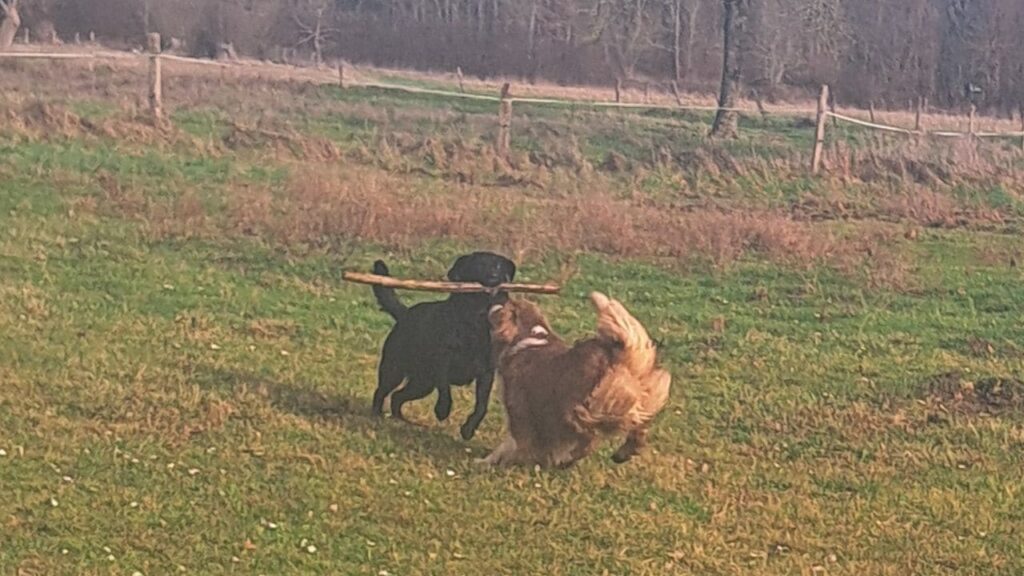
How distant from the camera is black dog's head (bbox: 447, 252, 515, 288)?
23.5 ft

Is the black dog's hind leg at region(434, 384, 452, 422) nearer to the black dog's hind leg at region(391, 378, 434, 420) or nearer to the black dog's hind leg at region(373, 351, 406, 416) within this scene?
the black dog's hind leg at region(391, 378, 434, 420)

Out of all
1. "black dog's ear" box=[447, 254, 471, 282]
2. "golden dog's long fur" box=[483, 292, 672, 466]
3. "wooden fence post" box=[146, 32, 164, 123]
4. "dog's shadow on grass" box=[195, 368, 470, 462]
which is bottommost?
"dog's shadow on grass" box=[195, 368, 470, 462]

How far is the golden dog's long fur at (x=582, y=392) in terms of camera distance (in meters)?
6.16

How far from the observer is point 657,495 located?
6.26 metres

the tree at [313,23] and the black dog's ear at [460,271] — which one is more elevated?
the tree at [313,23]

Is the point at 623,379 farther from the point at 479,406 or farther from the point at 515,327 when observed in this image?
the point at 479,406

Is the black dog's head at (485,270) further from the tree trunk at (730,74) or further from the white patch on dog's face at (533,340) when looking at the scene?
the tree trunk at (730,74)

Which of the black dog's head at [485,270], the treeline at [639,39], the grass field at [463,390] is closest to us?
the grass field at [463,390]

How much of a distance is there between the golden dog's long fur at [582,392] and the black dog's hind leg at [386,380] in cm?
74

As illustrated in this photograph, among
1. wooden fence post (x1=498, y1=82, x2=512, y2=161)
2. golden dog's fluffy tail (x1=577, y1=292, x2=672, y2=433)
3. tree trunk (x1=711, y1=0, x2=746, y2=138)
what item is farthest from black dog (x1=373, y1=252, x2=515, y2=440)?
tree trunk (x1=711, y1=0, x2=746, y2=138)

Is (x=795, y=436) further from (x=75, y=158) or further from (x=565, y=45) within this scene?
(x=565, y=45)

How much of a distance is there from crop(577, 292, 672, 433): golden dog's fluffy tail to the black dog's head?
108cm


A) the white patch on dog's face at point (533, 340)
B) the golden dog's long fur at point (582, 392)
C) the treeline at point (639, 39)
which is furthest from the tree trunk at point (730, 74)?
the golden dog's long fur at point (582, 392)

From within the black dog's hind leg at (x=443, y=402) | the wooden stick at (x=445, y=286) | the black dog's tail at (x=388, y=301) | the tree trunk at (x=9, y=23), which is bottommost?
the black dog's hind leg at (x=443, y=402)
